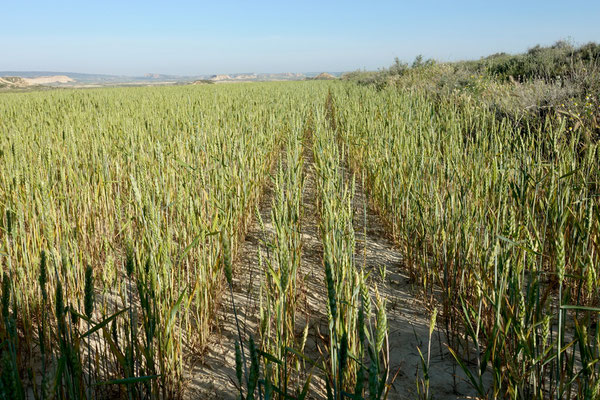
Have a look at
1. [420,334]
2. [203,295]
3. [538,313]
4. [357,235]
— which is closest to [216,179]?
[203,295]

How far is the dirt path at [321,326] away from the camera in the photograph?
1.40 meters

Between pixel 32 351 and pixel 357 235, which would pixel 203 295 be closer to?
pixel 32 351

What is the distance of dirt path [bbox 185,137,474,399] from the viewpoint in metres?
A: 1.40

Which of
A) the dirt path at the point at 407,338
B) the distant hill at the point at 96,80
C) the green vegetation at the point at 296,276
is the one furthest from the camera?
the distant hill at the point at 96,80

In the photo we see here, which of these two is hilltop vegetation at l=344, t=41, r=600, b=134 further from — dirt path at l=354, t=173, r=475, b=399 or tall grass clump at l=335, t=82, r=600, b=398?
dirt path at l=354, t=173, r=475, b=399

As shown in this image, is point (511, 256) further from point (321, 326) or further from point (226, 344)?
point (226, 344)

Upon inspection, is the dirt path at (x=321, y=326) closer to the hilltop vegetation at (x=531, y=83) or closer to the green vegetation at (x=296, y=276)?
the green vegetation at (x=296, y=276)

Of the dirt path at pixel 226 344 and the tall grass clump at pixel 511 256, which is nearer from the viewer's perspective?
the tall grass clump at pixel 511 256

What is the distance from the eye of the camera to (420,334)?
1.70 m

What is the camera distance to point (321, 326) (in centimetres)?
174

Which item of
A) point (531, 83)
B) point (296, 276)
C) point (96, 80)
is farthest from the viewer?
point (96, 80)

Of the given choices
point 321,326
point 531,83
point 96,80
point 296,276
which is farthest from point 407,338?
point 96,80

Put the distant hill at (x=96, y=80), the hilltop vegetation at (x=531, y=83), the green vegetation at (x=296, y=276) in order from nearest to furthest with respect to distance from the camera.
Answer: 1. the green vegetation at (x=296, y=276)
2. the hilltop vegetation at (x=531, y=83)
3. the distant hill at (x=96, y=80)

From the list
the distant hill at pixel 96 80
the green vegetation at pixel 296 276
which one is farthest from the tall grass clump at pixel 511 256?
the distant hill at pixel 96 80
